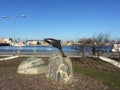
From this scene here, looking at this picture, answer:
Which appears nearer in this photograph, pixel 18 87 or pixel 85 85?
pixel 18 87

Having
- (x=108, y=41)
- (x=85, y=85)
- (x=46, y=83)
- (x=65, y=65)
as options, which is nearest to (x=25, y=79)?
(x=46, y=83)

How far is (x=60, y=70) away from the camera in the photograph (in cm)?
1097

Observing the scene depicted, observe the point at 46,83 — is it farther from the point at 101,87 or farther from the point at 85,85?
the point at 101,87

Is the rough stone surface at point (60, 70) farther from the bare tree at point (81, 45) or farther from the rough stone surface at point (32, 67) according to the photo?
the bare tree at point (81, 45)

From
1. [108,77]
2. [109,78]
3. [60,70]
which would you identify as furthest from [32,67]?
[108,77]

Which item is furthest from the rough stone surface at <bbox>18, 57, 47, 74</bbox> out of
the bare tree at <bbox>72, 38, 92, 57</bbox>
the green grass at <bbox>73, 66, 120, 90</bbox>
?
the bare tree at <bbox>72, 38, 92, 57</bbox>

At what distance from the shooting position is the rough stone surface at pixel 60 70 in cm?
1084

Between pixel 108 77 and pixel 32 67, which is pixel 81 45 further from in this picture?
pixel 32 67

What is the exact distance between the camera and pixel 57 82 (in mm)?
10922

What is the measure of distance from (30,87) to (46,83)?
1048 mm

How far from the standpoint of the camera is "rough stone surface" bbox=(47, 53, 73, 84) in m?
10.8

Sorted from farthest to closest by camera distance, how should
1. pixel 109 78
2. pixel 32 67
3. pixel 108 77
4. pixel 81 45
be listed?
1. pixel 81 45
2. pixel 108 77
3. pixel 109 78
4. pixel 32 67

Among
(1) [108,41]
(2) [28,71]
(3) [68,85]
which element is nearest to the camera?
(3) [68,85]

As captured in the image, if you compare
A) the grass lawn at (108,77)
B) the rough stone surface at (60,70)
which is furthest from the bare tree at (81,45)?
the rough stone surface at (60,70)
